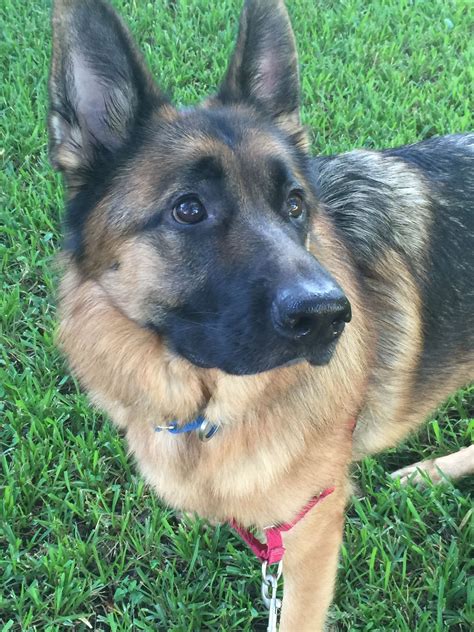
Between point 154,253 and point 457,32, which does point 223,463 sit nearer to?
point 154,253

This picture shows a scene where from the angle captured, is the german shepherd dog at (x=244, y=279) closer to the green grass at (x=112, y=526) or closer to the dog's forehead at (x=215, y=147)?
the dog's forehead at (x=215, y=147)

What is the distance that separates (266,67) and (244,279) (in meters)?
0.99

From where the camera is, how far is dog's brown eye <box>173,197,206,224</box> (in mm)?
2043

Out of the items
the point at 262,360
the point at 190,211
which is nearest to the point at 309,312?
the point at 262,360

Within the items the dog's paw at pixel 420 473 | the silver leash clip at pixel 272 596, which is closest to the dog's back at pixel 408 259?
the dog's paw at pixel 420 473

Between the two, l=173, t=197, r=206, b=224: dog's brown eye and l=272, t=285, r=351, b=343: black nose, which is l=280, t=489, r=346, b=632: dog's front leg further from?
l=173, t=197, r=206, b=224: dog's brown eye

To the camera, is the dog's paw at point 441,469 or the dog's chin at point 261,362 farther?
the dog's paw at point 441,469

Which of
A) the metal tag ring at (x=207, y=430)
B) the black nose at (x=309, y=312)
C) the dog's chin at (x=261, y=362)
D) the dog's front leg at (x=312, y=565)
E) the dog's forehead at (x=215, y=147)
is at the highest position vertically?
the dog's forehead at (x=215, y=147)

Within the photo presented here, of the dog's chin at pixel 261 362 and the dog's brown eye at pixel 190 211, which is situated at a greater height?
the dog's brown eye at pixel 190 211

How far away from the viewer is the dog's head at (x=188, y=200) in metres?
1.87

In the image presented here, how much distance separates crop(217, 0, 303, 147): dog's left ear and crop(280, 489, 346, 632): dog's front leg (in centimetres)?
153

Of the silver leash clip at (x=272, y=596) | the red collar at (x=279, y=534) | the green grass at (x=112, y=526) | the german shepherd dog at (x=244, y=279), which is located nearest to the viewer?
the german shepherd dog at (x=244, y=279)

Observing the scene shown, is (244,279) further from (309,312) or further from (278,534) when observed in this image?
(278,534)

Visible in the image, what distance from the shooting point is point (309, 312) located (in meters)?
1.72
